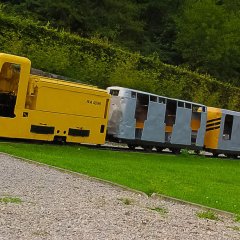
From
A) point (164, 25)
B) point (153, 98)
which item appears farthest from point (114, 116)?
point (164, 25)

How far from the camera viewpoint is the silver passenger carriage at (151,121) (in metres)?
27.7

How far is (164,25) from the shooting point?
2579 inches

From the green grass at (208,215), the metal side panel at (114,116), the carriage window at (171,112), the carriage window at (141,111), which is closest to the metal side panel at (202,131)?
the carriage window at (171,112)

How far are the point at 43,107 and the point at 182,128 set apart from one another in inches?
404

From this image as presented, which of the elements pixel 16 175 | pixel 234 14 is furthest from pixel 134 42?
pixel 16 175

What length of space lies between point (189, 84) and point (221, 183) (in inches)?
1103

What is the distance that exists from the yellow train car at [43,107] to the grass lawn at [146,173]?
2.05ft

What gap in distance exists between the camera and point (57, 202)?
1098 centimetres

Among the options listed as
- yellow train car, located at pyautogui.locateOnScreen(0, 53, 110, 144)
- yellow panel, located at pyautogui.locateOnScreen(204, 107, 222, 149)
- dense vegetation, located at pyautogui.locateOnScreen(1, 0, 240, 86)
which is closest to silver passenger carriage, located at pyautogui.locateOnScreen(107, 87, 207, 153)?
yellow panel, located at pyautogui.locateOnScreen(204, 107, 222, 149)

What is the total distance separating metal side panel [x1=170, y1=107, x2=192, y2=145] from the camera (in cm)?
3067

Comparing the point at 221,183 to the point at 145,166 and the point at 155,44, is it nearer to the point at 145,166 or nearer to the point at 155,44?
the point at 145,166

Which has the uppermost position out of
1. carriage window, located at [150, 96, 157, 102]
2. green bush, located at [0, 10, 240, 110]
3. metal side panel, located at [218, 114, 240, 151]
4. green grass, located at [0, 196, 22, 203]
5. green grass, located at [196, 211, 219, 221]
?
green bush, located at [0, 10, 240, 110]

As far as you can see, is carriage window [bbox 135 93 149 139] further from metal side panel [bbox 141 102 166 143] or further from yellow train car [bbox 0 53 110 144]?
yellow train car [bbox 0 53 110 144]

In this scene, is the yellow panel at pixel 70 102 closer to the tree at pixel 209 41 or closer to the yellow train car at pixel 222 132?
the yellow train car at pixel 222 132
